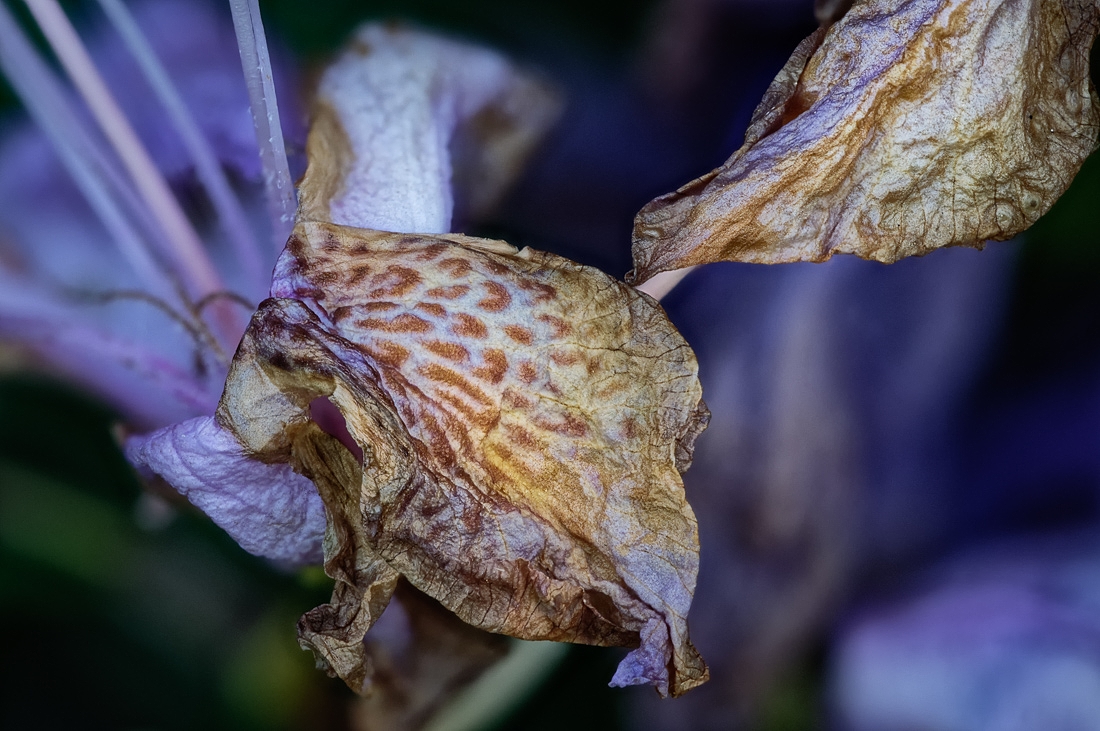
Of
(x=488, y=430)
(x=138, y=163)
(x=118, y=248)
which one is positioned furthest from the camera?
(x=118, y=248)

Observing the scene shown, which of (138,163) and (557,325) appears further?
(138,163)

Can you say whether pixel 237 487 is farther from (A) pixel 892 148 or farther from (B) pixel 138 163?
(A) pixel 892 148

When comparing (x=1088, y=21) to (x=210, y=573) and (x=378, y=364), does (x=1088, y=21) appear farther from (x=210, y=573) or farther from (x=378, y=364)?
(x=210, y=573)

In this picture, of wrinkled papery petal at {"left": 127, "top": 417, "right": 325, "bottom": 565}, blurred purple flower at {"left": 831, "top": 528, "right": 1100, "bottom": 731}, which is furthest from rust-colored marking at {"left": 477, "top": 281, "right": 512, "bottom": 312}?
blurred purple flower at {"left": 831, "top": 528, "right": 1100, "bottom": 731}

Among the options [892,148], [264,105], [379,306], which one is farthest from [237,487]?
[892,148]

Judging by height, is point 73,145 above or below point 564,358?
above

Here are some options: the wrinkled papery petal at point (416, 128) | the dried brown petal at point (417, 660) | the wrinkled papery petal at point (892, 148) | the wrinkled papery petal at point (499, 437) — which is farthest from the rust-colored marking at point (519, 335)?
the dried brown petal at point (417, 660)

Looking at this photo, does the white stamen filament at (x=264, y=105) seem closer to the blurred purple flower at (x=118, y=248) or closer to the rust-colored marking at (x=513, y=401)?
the blurred purple flower at (x=118, y=248)
